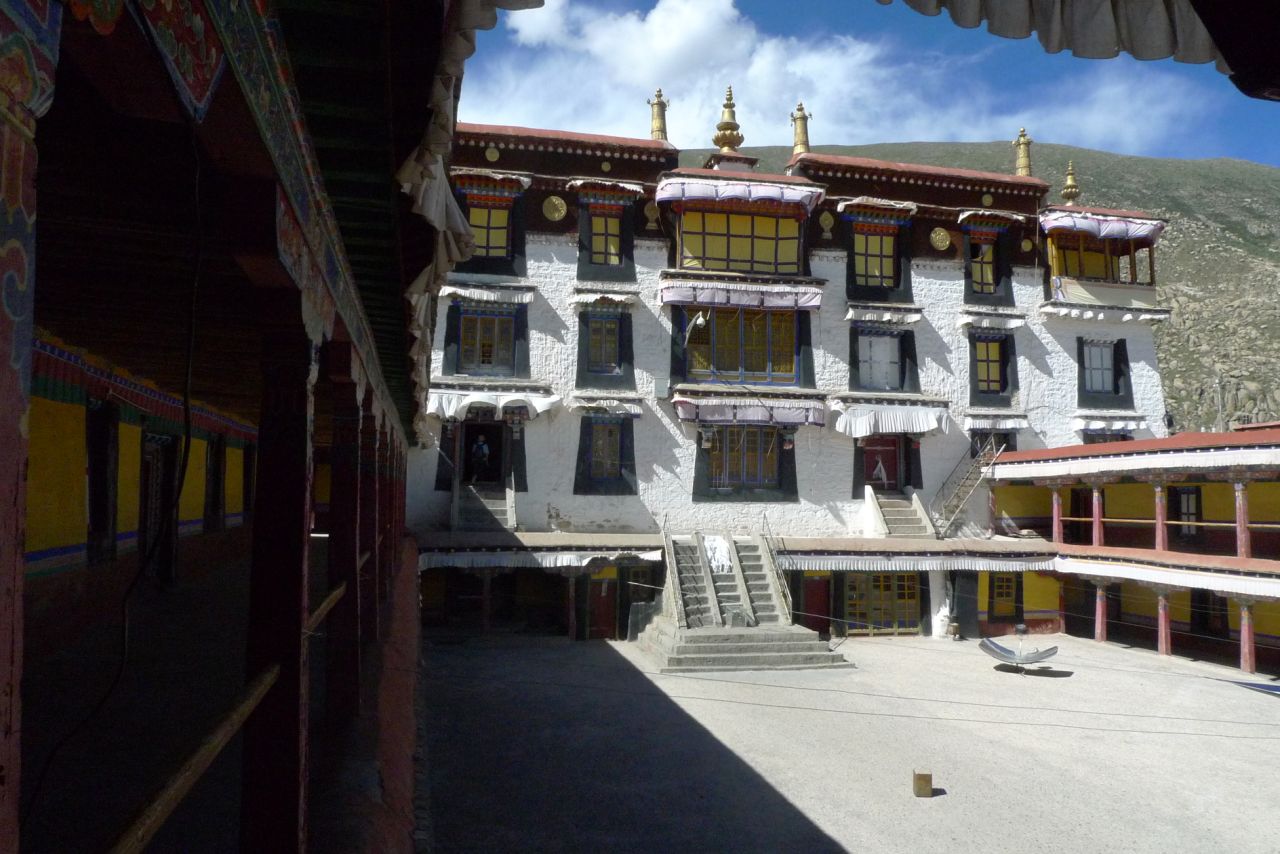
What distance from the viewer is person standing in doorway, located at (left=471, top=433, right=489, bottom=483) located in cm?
2211

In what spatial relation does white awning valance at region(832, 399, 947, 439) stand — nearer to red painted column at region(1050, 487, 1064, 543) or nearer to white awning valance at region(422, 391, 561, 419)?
red painted column at region(1050, 487, 1064, 543)

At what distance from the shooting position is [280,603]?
10.1 feet

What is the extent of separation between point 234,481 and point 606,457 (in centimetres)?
904

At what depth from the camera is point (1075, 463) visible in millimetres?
21125

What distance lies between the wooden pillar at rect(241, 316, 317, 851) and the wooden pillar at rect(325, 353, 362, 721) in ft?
6.30

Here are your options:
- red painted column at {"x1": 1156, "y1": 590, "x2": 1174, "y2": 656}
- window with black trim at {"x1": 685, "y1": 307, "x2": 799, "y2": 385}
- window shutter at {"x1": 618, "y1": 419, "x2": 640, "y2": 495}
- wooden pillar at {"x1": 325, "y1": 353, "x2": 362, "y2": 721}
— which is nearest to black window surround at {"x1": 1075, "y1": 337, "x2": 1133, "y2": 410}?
red painted column at {"x1": 1156, "y1": 590, "x2": 1174, "y2": 656}

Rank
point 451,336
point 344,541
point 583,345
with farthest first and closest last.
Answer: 1. point 583,345
2. point 451,336
3. point 344,541

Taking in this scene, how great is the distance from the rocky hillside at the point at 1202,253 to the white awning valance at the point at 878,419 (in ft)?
44.8

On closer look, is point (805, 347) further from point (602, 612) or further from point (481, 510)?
point (481, 510)

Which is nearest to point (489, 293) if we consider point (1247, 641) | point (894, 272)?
point (894, 272)

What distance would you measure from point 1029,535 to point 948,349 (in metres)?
5.48

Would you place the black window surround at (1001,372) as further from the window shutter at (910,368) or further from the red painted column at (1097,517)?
the red painted column at (1097,517)

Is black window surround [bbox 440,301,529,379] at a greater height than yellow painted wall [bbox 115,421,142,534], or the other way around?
black window surround [bbox 440,301,529,379]

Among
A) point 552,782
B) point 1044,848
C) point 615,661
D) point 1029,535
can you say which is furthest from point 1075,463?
point 552,782
